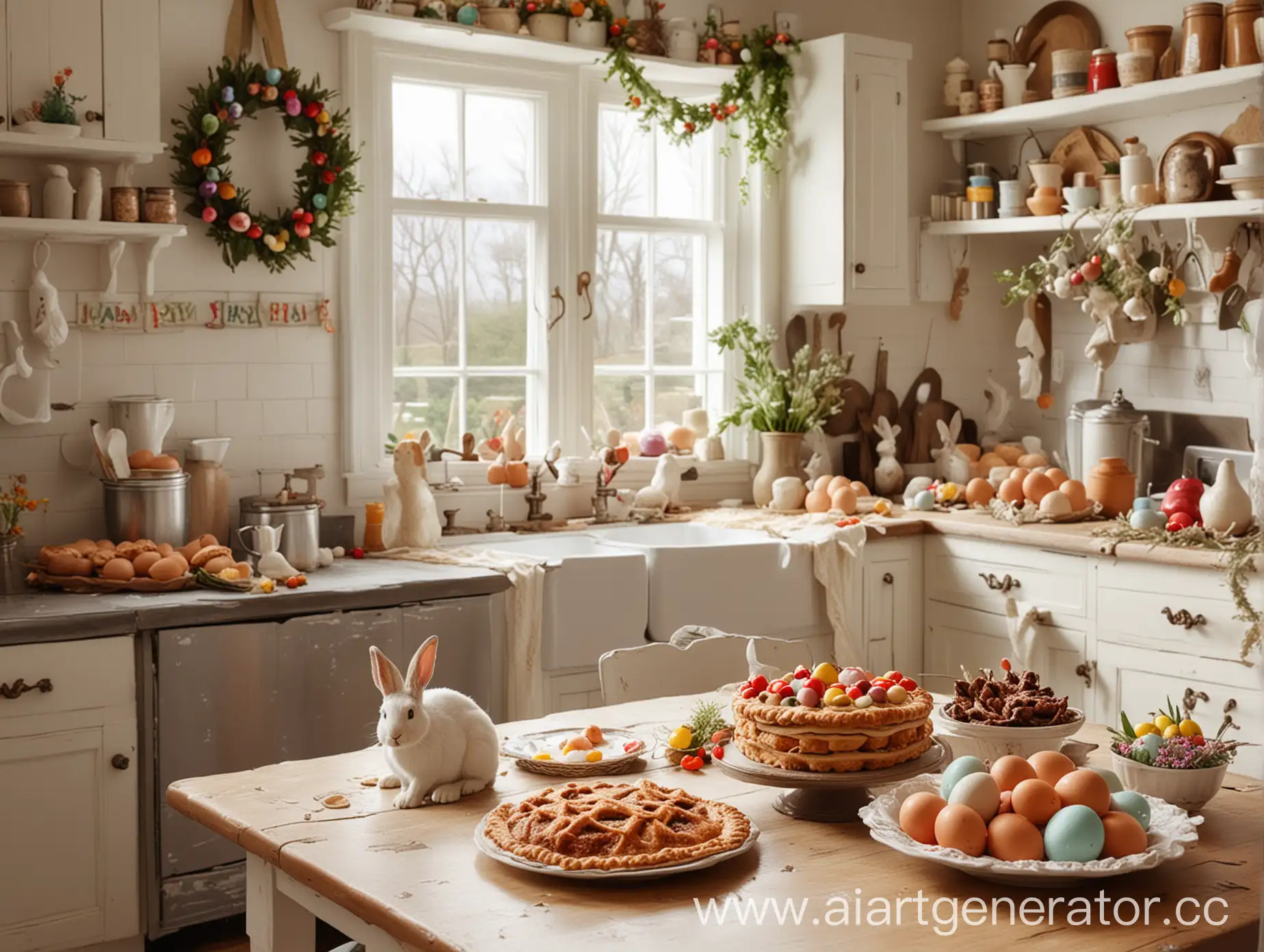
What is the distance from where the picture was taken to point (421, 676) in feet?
7.14

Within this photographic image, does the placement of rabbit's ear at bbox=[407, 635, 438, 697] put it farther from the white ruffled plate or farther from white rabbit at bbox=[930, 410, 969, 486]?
white rabbit at bbox=[930, 410, 969, 486]

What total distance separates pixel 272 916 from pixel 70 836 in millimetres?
1594

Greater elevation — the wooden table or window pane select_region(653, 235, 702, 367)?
window pane select_region(653, 235, 702, 367)

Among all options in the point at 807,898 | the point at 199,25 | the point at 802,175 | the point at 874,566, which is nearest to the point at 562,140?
the point at 802,175

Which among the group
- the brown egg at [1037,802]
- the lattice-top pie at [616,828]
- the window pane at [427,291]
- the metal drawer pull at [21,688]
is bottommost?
the metal drawer pull at [21,688]

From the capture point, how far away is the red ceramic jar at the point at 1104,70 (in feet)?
16.1

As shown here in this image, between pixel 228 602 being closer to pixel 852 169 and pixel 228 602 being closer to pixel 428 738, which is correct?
pixel 428 738

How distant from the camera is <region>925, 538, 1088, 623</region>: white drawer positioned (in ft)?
14.3

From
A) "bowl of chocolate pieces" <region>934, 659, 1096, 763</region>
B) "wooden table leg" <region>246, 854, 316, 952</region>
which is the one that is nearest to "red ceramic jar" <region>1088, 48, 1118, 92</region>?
"bowl of chocolate pieces" <region>934, 659, 1096, 763</region>

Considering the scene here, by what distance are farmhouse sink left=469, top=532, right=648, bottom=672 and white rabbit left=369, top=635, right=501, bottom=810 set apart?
185cm

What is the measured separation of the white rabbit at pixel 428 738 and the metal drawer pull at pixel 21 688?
57.0 inches

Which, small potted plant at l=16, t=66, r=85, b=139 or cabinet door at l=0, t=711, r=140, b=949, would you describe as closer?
cabinet door at l=0, t=711, r=140, b=949

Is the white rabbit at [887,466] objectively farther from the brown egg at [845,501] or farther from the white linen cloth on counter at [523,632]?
the white linen cloth on counter at [523,632]

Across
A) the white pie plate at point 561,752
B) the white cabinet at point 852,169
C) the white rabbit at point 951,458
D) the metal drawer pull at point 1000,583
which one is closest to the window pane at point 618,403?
the white cabinet at point 852,169
